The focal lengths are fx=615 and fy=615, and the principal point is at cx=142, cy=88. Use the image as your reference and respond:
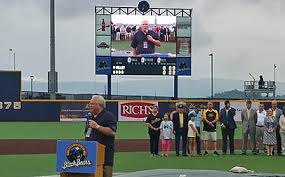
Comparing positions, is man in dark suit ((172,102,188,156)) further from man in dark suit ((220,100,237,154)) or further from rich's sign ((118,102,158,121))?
rich's sign ((118,102,158,121))

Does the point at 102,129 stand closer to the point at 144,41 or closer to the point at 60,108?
the point at 60,108

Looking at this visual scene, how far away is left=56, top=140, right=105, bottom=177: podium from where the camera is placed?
23.4ft

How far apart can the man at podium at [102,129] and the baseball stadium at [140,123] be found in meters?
0.01

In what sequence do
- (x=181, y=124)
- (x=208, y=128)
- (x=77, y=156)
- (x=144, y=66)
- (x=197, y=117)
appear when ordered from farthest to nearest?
(x=144, y=66) → (x=197, y=117) → (x=208, y=128) → (x=181, y=124) → (x=77, y=156)

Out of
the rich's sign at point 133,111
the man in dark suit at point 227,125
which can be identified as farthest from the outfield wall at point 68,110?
the man in dark suit at point 227,125

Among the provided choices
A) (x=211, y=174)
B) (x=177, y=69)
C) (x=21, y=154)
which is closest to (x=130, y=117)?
(x=177, y=69)

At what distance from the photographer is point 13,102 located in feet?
143

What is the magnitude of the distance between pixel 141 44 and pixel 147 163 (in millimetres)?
29298

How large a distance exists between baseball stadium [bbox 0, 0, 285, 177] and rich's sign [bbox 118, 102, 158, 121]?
69mm

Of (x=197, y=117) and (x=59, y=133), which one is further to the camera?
(x=59, y=133)

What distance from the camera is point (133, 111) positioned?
42688mm

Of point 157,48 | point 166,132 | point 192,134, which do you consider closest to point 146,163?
point 166,132

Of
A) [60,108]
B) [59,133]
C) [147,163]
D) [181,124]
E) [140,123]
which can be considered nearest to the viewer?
[147,163]

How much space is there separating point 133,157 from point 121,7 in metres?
29.1
